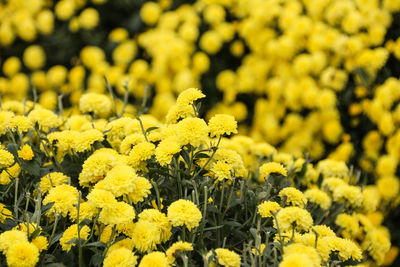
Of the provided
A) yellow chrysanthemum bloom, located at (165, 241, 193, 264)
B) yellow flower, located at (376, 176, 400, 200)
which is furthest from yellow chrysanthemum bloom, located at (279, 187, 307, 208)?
yellow flower, located at (376, 176, 400, 200)

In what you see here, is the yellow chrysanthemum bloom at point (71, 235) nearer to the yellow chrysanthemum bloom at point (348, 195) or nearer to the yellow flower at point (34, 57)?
the yellow chrysanthemum bloom at point (348, 195)

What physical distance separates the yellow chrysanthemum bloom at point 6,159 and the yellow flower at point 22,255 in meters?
0.35

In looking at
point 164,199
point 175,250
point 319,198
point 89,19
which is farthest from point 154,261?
point 89,19

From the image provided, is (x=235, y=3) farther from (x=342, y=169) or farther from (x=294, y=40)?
(x=342, y=169)

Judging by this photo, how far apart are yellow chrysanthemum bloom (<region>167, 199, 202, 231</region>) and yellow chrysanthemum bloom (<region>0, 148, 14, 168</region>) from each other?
1.81 ft

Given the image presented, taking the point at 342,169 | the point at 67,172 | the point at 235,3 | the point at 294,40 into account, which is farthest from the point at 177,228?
the point at 235,3

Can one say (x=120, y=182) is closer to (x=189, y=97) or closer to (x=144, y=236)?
(x=144, y=236)

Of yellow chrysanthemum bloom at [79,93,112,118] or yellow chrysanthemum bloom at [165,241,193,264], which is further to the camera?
yellow chrysanthemum bloom at [79,93,112,118]

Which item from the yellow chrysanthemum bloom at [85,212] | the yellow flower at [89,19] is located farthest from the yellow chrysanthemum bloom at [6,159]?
the yellow flower at [89,19]

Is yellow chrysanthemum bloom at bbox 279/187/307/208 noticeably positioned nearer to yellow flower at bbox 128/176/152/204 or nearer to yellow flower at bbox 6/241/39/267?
yellow flower at bbox 128/176/152/204

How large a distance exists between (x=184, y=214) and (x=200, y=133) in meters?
0.26

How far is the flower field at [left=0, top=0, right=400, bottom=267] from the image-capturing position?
1.35 metres

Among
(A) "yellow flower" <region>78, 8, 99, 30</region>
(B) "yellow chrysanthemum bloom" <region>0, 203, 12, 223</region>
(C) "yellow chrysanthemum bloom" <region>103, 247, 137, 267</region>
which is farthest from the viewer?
(A) "yellow flower" <region>78, 8, 99, 30</region>

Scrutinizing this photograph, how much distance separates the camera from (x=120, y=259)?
4.06 feet
